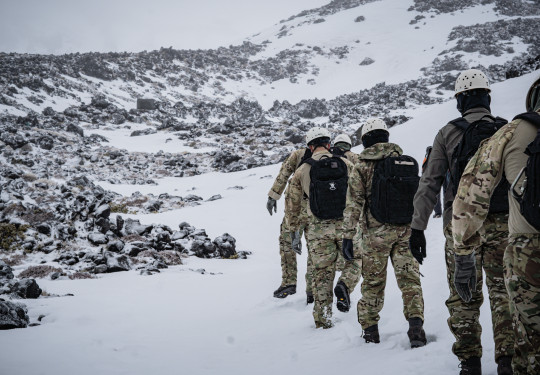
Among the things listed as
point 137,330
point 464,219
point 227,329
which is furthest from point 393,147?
point 137,330

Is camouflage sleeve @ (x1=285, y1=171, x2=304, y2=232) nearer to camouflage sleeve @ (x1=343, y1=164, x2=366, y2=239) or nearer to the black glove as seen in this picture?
camouflage sleeve @ (x1=343, y1=164, x2=366, y2=239)

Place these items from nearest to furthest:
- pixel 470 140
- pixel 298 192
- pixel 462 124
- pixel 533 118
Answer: pixel 533 118
pixel 470 140
pixel 462 124
pixel 298 192

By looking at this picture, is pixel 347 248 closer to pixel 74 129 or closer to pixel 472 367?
pixel 472 367

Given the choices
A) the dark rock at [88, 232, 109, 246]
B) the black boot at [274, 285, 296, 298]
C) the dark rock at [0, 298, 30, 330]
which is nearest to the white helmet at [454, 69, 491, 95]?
the black boot at [274, 285, 296, 298]

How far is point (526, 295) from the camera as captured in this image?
1.59 m

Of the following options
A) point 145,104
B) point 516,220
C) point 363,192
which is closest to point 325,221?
point 363,192

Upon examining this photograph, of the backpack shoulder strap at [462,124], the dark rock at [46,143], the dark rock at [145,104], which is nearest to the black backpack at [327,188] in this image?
the backpack shoulder strap at [462,124]

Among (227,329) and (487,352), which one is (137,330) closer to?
(227,329)

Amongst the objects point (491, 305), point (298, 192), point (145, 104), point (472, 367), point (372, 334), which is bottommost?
point (372, 334)

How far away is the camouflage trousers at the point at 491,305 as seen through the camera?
2.24 m

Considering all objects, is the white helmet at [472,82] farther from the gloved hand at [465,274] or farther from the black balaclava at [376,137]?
the gloved hand at [465,274]

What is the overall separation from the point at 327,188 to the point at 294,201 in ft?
2.21

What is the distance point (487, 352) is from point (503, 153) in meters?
1.80

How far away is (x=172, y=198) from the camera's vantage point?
605 inches
